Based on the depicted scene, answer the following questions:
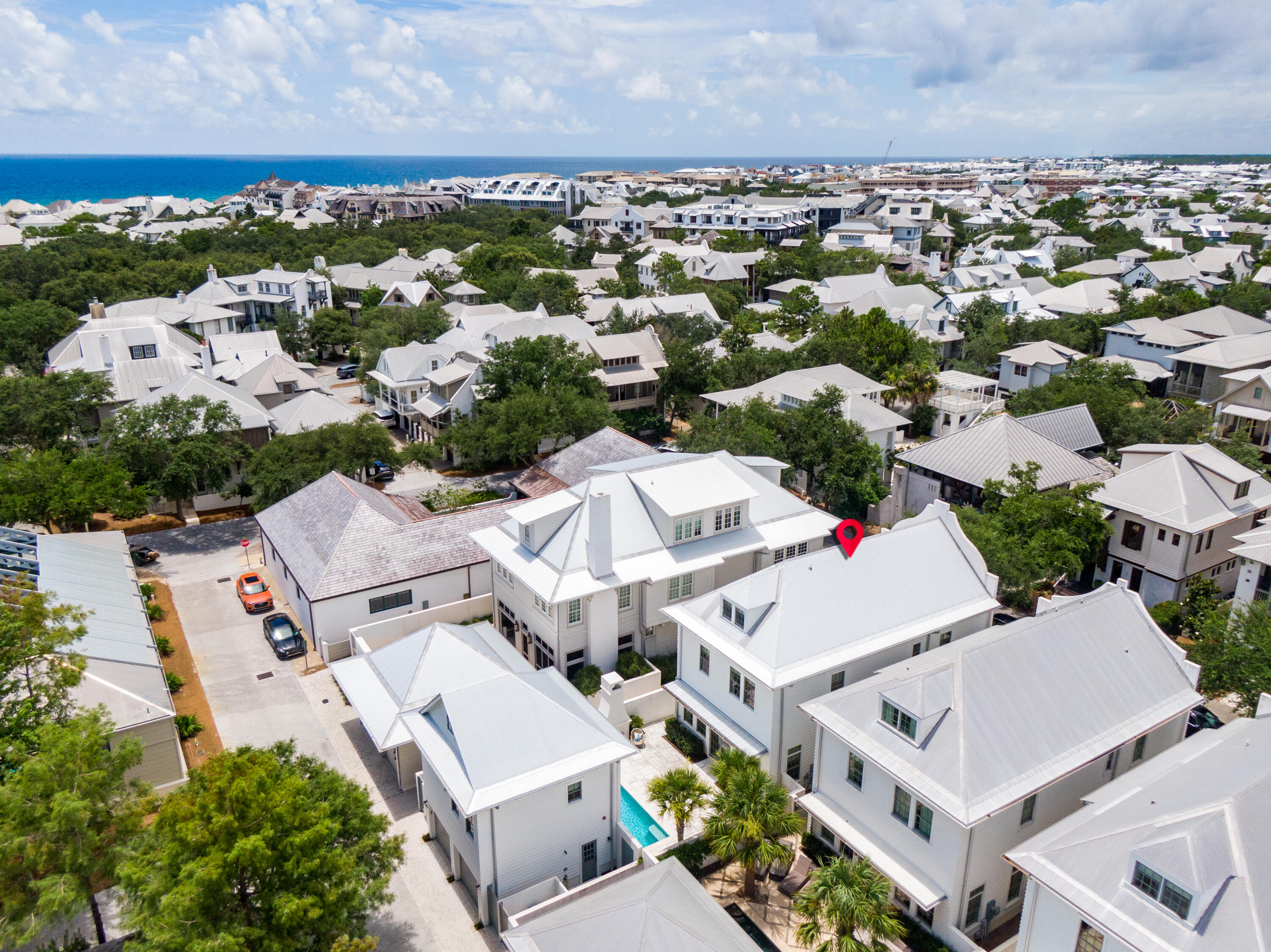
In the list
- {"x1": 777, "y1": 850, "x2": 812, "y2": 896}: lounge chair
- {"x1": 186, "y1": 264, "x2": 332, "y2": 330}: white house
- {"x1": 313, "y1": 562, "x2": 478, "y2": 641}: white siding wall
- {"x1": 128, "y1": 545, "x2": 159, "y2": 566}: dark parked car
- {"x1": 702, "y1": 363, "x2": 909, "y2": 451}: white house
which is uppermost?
{"x1": 186, "y1": 264, "x2": 332, "y2": 330}: white house

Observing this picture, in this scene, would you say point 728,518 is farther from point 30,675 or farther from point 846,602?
point 30,675

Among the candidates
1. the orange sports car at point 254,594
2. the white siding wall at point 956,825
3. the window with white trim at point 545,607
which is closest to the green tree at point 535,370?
the orange sports car at point 254,594

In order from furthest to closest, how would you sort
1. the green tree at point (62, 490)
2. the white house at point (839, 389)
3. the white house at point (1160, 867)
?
the white house at point (839, 389), the green tree at point (62, 490), the white house at point (1160, 867)

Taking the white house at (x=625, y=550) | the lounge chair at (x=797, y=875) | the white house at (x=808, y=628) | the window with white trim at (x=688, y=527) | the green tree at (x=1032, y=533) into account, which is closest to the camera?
the lounge chair at (x=797, y=875)

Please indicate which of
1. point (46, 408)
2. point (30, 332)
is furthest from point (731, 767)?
point (30, 332)

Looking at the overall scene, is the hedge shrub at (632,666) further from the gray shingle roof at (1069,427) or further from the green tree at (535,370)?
the gray shingle roof at (1069,427)

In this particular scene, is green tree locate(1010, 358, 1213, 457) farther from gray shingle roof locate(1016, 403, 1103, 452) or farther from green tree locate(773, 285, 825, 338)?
green tree locate(773, 285, 825, 338)

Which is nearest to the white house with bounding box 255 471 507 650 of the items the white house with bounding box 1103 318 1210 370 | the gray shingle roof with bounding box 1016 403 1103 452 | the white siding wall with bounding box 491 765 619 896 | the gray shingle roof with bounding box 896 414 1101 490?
the white siding wall with bounding box 491 765 619 896
